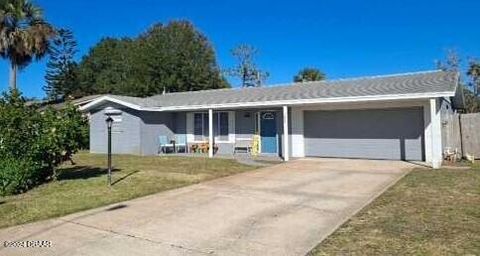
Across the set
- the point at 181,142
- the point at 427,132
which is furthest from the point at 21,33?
the point at 427,132

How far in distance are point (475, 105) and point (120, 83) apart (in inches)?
1225

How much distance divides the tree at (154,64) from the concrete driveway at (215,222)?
30.0m

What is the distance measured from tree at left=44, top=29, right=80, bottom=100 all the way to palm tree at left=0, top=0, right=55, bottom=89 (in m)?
17.3

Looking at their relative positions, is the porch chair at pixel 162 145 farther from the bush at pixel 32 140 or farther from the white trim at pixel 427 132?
the white trim at pixel 427 132

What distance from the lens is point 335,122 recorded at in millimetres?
17047

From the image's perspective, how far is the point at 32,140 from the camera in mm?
10367

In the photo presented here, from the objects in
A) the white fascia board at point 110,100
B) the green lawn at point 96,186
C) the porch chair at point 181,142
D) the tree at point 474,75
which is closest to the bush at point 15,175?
the green lawn at point 96,186

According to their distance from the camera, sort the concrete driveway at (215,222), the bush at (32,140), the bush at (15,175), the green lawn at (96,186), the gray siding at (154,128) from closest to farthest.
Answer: the concrete driveway at (215,222)
the green lawn at (96,186)
the bush at (15,175)
the bush at (32,140)
the gray siding at (154,128)

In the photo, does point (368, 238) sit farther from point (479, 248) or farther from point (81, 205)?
point (81, 205)

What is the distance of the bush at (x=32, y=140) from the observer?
978cm

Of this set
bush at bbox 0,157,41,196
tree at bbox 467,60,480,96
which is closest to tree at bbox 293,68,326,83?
tree at bbox 467,60,480,96

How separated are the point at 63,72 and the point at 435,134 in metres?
40.7

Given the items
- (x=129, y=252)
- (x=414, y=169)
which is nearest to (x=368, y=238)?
(x=129, y=252)

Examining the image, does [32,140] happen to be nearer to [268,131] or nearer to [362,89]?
[268,131]
